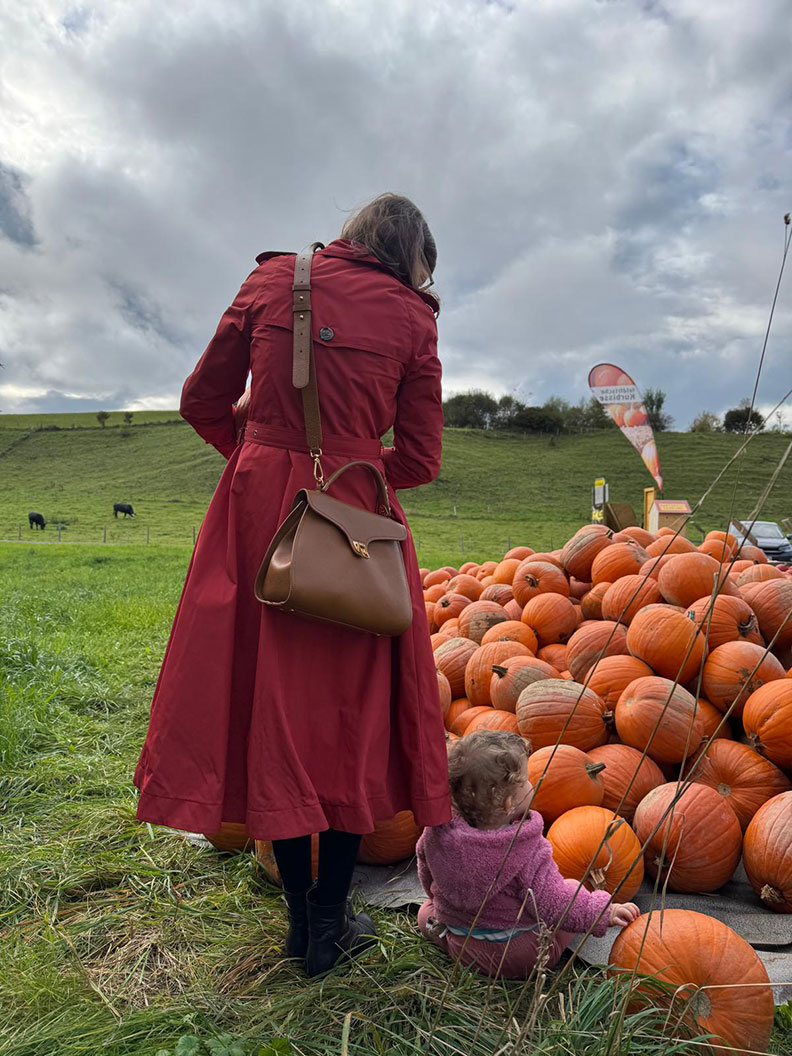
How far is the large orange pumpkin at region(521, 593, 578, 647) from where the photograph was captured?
12.7 feet

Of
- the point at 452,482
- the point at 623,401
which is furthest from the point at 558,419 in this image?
the point at 623,401

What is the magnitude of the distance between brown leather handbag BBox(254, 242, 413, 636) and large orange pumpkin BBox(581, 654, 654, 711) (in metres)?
1.57

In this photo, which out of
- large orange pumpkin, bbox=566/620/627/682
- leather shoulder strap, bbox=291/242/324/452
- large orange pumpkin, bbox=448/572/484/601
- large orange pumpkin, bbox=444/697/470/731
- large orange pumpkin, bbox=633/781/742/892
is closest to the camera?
leather shoulder strap, bbox=291/242/324/452

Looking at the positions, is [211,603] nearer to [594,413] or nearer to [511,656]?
[511,656]

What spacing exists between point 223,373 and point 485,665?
6.85ft

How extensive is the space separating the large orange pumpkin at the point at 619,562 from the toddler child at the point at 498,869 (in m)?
2.21

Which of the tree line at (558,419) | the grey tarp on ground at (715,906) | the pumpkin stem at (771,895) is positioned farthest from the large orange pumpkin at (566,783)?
the tree line at (558,419)

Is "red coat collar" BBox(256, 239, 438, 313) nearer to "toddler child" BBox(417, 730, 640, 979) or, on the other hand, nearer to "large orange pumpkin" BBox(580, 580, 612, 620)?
"toddler child" BBox(417, 730, 640, 979)

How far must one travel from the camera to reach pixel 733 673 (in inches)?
113

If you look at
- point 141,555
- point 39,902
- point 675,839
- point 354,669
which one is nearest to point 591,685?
point 675,839

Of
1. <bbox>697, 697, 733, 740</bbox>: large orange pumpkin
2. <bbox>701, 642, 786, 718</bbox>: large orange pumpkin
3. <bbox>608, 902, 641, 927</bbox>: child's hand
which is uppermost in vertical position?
<bbox>701, 642, 786, 718</bbox>: large orange pumpkin

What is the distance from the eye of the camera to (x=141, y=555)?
18828 millimetres

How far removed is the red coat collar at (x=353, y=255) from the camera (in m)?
1.92

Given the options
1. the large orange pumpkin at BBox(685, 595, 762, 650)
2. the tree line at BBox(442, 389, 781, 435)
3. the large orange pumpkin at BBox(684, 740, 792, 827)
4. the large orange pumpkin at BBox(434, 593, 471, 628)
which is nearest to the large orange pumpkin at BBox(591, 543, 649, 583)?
the large orange pumpkin at BBox(685, 595, 762, 650)
